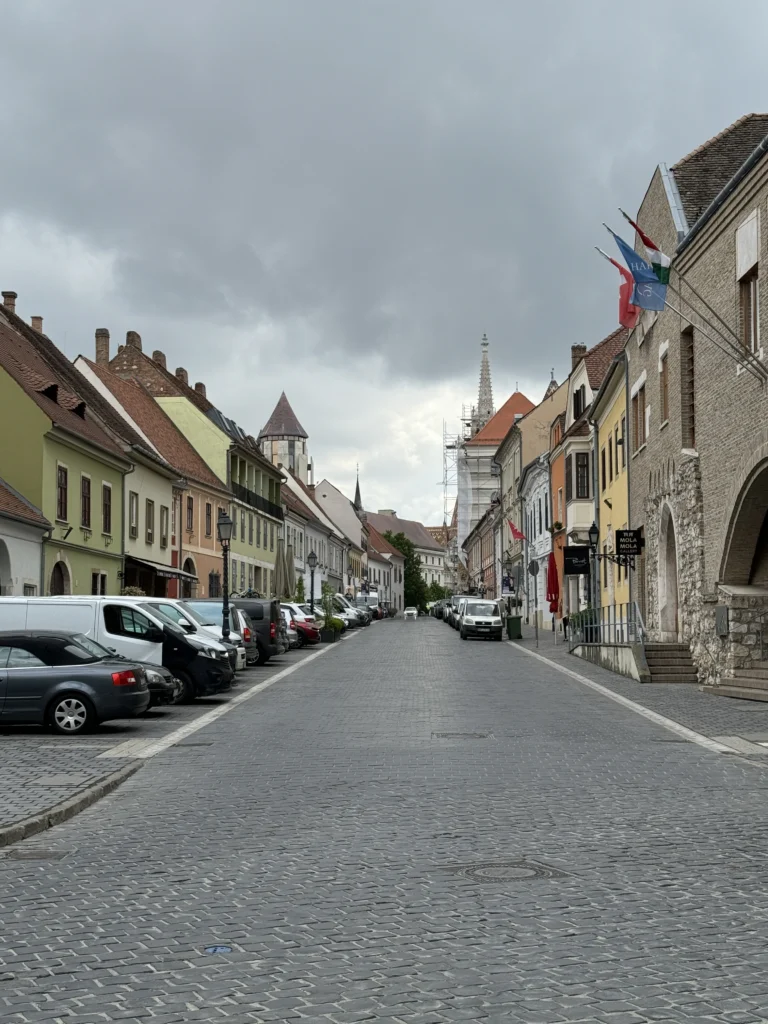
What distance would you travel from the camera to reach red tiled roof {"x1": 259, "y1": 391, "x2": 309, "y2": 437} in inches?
5468

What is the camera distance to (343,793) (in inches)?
463

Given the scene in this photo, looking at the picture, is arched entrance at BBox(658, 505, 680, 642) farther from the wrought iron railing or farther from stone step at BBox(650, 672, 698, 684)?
stone step at BBox(650, 672, 698, 684)

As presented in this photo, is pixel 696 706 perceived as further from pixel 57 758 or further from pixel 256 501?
pixel 256 501

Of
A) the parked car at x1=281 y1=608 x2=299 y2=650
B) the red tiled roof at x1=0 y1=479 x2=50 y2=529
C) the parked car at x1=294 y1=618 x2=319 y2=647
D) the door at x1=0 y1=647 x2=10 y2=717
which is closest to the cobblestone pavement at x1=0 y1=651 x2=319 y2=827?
the door at x1=0 y1=647 x2=10 y2=717

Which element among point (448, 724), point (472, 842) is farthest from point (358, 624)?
point (472, 842)

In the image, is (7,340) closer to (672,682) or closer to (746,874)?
(672,682)

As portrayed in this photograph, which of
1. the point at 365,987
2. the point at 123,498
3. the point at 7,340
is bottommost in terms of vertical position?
the point at 365,987

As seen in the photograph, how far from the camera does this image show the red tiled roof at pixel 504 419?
375ft

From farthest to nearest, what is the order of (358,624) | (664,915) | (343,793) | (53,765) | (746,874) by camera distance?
(358,624), (53,765), (343,793), (746,874), (664,915)

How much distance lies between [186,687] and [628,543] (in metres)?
14.3

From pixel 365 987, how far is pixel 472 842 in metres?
3.64

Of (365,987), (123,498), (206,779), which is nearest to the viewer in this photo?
(365,987)

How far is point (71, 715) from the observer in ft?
57.9

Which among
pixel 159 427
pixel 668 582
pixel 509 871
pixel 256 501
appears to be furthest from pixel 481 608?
pixel 509 871
